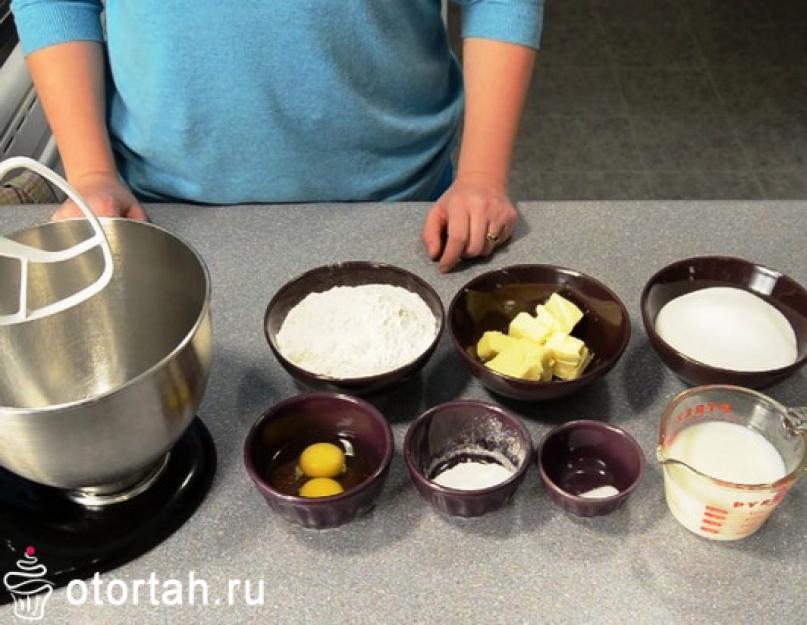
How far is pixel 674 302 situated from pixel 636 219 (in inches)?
8.0

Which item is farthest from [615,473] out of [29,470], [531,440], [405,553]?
[29,470]

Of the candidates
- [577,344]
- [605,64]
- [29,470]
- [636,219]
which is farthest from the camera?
[605,64]

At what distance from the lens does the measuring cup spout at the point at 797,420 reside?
24.8 inches

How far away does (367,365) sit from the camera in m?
0.73

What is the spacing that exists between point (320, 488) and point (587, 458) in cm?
23

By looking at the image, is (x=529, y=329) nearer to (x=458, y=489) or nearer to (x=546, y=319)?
(x=546, y=319)

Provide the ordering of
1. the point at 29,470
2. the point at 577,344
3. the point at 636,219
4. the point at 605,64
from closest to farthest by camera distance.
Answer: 1. the point at 29,470
2. the point at 577,344
3. the point at 636,219
4. the point at 605,64

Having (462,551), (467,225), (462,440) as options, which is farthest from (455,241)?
(462,551)

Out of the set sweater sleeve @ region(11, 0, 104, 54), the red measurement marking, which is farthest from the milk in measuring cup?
sweater sleeve @ region(11, 0, 104, 54)

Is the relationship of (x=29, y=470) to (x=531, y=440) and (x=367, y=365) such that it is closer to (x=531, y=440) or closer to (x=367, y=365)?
(x=367, y=365)

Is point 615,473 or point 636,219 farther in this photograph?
point 636,219

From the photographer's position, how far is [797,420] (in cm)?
63

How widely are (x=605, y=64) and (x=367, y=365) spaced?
232 cm

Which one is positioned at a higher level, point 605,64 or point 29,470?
point 29,470
